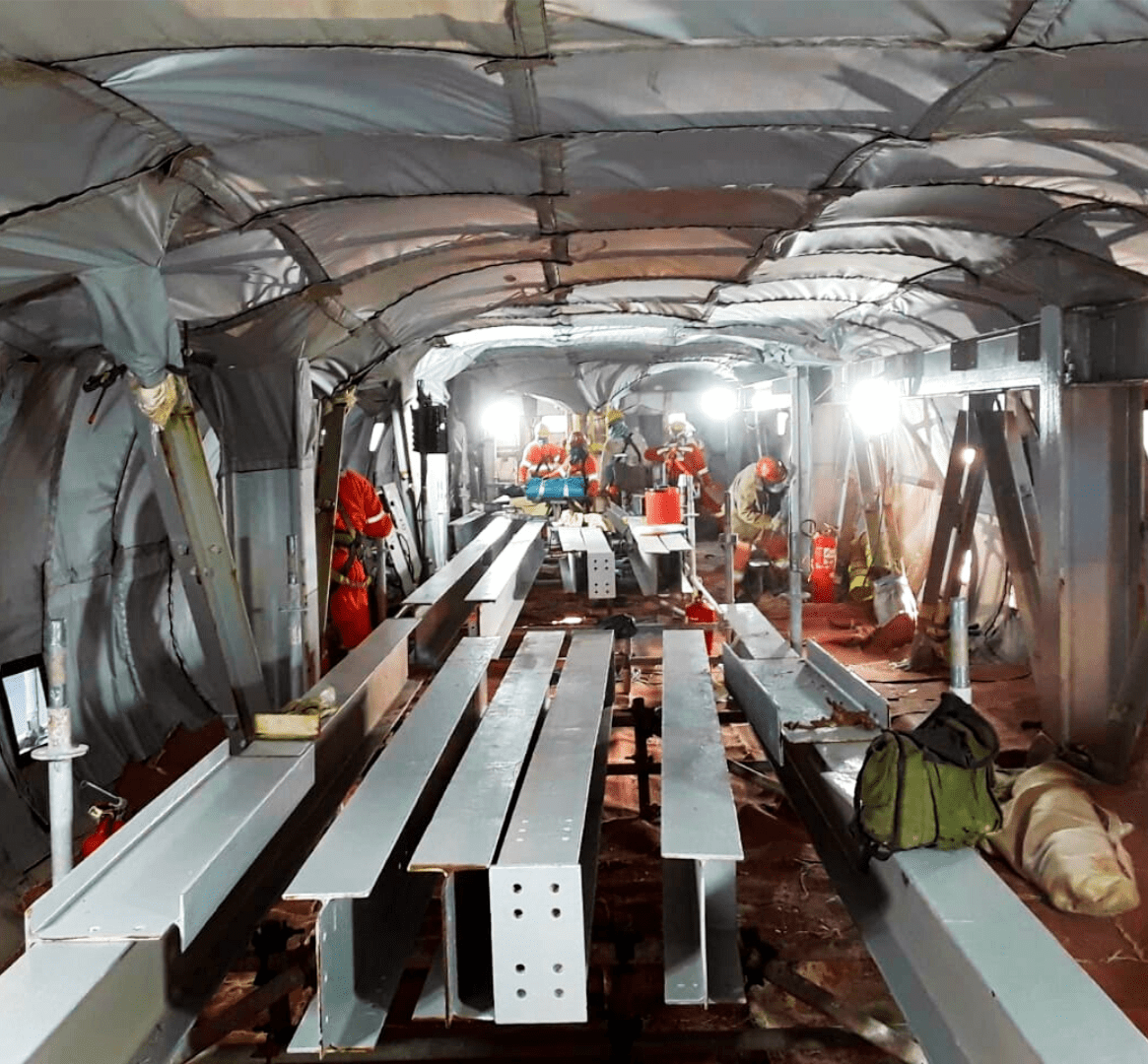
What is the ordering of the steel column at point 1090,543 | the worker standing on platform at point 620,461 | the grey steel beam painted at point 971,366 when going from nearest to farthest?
the steel column at point 1090,543 < the grey steel beam painted at point 971,366 < the worker standing on platform at point 620,461

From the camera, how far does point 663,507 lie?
898 centimetres

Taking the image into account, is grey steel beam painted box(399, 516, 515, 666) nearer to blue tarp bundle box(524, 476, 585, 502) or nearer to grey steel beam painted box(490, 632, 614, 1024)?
grey steel beam painted box(490, 632, 614, 1024)

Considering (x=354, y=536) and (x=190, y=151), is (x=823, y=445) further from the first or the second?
(x=190, y=151)

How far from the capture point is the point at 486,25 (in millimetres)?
2084

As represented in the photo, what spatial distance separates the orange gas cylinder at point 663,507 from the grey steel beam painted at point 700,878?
587cm

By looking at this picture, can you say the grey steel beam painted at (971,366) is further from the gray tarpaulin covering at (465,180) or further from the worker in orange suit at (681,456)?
the worker in orange suit at (681,456)

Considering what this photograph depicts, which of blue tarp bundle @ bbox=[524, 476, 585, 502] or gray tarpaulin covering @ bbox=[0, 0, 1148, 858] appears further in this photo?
blue tarp bundle @ bbox=[524, 476, 585, 502]

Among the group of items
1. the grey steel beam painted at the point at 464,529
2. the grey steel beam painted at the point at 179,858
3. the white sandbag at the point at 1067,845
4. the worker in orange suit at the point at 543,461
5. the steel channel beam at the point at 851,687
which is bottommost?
the white sandbag at the point at 1067,845

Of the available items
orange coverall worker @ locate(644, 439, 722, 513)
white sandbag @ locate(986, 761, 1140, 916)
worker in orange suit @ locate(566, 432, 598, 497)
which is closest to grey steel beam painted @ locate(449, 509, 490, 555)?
worker in orange suit @ locate(566, 432, 598, 497)

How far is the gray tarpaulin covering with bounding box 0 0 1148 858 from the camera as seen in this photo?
6.92 feet

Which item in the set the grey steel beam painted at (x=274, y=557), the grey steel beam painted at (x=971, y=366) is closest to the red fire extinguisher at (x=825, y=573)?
the grey steel beam painted at (x=971, y=366)

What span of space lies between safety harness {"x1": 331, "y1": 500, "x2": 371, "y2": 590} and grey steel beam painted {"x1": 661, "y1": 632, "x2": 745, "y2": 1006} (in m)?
5.15

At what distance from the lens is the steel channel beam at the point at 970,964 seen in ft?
5.75

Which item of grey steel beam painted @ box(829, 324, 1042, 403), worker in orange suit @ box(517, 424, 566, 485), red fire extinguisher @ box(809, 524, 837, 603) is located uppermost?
grey steel beam painted @ box(829, 324, 1042, 403)
